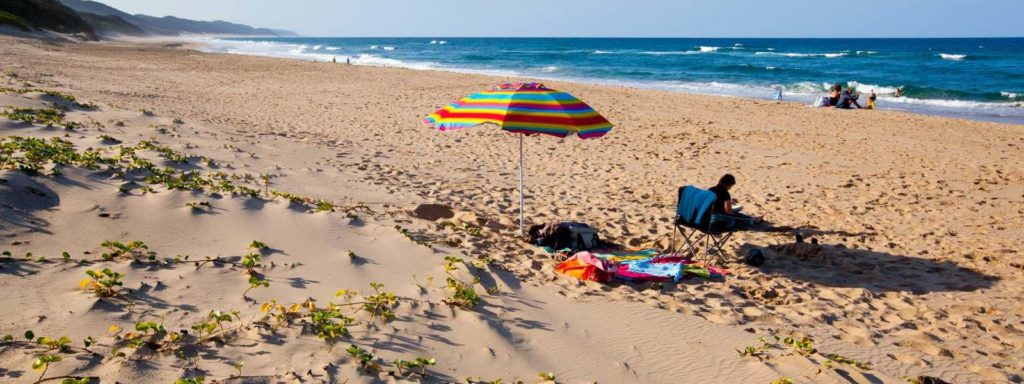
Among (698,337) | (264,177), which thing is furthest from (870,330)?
(264,177)

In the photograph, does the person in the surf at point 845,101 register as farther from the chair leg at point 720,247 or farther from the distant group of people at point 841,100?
the chair leg at point 720,247

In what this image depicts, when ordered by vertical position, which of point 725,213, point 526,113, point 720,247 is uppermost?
point 526,113

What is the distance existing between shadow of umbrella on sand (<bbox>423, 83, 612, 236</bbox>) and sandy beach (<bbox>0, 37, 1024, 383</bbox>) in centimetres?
119

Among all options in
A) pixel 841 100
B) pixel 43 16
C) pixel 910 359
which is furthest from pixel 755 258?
pixel 43 16

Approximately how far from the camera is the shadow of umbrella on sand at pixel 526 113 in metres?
5.93

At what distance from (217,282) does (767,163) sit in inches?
382

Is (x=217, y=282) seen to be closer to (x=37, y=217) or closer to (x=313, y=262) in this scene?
(x=313, y=262)

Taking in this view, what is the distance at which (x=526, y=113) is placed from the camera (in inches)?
234

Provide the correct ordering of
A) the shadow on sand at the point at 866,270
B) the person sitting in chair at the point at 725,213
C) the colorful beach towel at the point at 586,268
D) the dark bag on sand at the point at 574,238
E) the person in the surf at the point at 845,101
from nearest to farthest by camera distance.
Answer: the colorful beach towel at the point at 586,268, the shadow on sand at the point at 866,270, the person sitting in chair at the point at 725,213, the dark bag on sand at the point at 574,238, the person in the surf at the point at 845,101

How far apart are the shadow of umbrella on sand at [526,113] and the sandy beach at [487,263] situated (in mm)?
1186

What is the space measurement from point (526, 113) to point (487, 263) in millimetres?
1551

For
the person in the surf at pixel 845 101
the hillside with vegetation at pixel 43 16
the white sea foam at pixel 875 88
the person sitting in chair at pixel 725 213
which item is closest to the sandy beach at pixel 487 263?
the person sitting in chair at pixel 725 213

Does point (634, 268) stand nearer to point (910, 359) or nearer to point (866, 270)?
point (910, 359)

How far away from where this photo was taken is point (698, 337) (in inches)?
173
